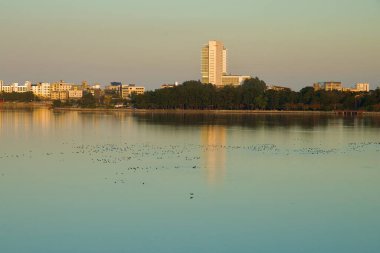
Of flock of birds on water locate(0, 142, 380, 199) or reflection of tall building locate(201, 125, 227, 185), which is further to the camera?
flock of birds on water locate(0, 142, 380, 199)

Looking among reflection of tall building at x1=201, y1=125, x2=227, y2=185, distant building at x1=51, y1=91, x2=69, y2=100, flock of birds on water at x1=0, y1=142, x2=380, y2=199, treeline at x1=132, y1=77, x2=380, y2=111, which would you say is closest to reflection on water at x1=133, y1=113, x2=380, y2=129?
reflection of tall building at x1=201, y1=125, x2=227, y2=185

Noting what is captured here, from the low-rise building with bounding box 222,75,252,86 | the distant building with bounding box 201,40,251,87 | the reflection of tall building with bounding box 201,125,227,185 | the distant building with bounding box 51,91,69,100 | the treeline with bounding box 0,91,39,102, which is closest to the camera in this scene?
the reflection of tall building with bounding box 201,125,227,185

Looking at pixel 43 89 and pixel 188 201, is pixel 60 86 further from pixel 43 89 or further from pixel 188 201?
pixel 188 201

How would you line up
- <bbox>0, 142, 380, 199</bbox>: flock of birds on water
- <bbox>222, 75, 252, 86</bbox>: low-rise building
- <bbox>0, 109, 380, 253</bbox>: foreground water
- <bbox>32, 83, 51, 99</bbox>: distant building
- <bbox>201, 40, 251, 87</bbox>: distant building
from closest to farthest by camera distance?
1. <bbox>0, 109, 380, 253</bbox>: foreground water
2. <bbox>0, 142, 380, 199</bbox>: flock of birds on water
3. <bbox>222, 75, 252, 86</bbox>: low-rise building
4. <bbox>201, 40, 251, 87</bbox>: distant building
5. <bbox>32, 83, 51, 99</bbox>: distant building

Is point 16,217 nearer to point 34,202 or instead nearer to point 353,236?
point 34,202

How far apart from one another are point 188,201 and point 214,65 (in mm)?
130493

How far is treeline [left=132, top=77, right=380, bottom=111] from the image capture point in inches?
2869

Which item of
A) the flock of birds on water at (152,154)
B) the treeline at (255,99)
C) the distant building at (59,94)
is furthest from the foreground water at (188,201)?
the distant building at (59,94)

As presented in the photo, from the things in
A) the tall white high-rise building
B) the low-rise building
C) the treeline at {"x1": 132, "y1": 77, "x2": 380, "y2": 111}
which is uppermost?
the tall white high-rise building

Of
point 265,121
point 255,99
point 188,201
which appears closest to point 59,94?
point 255,99

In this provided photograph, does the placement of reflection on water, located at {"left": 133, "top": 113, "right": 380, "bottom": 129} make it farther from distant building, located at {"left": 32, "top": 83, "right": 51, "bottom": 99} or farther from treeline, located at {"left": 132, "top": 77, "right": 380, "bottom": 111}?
distant building, located at {"left": 32, "top": 83, "right": 51, "bottom": 99}

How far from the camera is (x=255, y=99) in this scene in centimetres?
7462

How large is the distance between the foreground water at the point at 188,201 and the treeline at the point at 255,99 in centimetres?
5474

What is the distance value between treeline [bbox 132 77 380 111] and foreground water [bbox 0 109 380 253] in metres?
54.7
